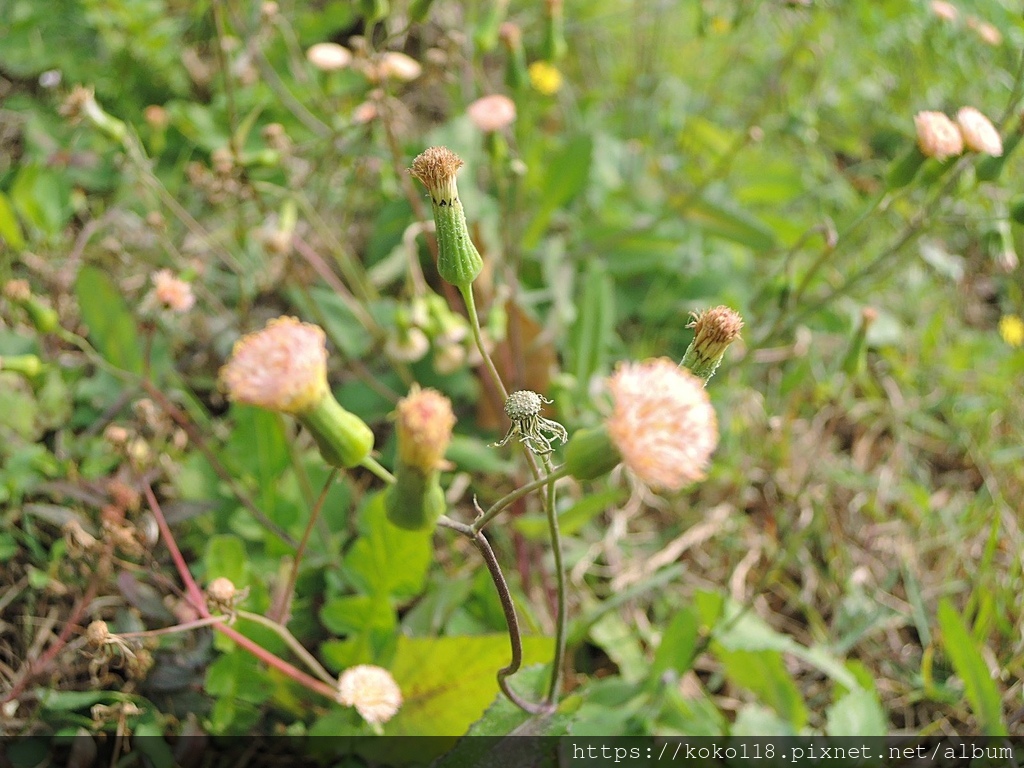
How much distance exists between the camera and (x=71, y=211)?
2.50 m

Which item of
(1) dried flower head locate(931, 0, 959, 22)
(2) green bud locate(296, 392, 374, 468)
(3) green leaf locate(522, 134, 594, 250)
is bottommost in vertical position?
(3) green leaf locate(522, 134, 594, 250)

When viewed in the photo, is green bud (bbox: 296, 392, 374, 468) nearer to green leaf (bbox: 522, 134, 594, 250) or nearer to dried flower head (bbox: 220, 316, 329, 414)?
dried flower head (bbox: 220, 316, 329, 414)

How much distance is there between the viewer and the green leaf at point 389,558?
66.1 inches

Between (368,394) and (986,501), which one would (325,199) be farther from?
(986,501)

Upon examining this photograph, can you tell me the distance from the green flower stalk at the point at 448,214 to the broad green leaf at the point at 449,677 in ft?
2.39

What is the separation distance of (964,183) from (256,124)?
2.28 metres

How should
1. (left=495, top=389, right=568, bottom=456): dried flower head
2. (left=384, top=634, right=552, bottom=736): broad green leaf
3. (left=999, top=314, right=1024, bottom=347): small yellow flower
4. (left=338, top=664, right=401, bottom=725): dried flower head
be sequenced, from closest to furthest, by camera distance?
(left=495, top=389, right=568, bottom=456): dried flower head, (left=338, top=664, right=401, bottom=725): dried flower head, (left=384, top=634, right=552, bottom=736): broad green leaf, (left=999, top=314, right=1024, bottom=347): small yellow flower

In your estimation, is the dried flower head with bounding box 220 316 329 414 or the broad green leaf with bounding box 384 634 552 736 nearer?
the dried flower head with bounding box 220 316 329 414

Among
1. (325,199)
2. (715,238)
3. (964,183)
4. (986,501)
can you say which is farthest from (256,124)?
(986,501)

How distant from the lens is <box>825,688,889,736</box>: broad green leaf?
165 centimetres

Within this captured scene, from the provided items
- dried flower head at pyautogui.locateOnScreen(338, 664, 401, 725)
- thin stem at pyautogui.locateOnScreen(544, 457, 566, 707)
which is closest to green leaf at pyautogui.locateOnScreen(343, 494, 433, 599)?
dried flower head at pyautogui.locateOnScreen(338, 664, 401, 725)

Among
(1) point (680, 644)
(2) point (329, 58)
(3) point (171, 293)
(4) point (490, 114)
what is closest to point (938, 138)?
(4) point (490, 114)

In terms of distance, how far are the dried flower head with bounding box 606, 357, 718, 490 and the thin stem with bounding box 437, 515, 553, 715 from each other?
0.77 ft

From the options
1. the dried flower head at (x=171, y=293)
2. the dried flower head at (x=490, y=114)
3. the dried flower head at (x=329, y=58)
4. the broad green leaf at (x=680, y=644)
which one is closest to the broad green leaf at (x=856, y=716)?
the broad green leaf at (x=680, y=644)
